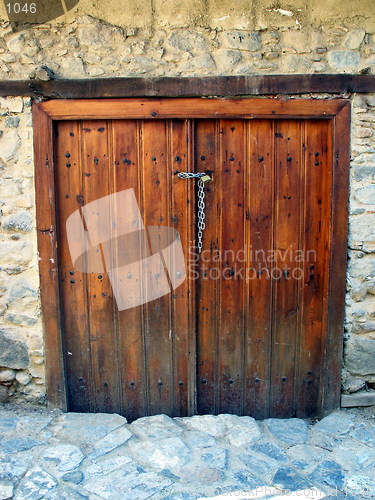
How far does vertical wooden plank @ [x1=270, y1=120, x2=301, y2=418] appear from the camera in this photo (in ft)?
10.2

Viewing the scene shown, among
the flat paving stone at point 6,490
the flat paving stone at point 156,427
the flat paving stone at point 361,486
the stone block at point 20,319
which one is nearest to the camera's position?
the flat paving stone at point 6,490

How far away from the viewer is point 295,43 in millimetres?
2973

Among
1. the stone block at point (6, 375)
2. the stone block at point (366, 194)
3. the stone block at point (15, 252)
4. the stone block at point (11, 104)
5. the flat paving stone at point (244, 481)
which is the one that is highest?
the stone block at point (11, 104)

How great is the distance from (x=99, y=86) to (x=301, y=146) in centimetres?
Result: 141

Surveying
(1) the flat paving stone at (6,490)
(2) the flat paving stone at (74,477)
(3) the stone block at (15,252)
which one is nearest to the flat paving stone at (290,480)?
(2) the flat paving stone at (74,477)

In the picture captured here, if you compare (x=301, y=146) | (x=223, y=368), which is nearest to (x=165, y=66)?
(x=301, y=146)

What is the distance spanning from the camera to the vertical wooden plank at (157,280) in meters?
3.10

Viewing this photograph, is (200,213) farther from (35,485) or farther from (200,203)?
(35,485)

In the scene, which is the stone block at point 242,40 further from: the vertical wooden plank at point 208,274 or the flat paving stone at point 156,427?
the flat paving stone at point 156,427

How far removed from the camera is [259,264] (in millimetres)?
3215

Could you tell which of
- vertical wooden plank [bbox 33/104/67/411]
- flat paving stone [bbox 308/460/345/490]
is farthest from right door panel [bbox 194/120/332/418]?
vertical wooden plank [bbox 33/104/67/411]

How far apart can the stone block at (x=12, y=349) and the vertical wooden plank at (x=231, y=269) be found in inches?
54.8

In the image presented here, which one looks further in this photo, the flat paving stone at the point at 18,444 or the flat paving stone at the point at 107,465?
the flat paving stone at the point at 18,444

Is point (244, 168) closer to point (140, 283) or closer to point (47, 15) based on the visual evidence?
point (140, 283)
